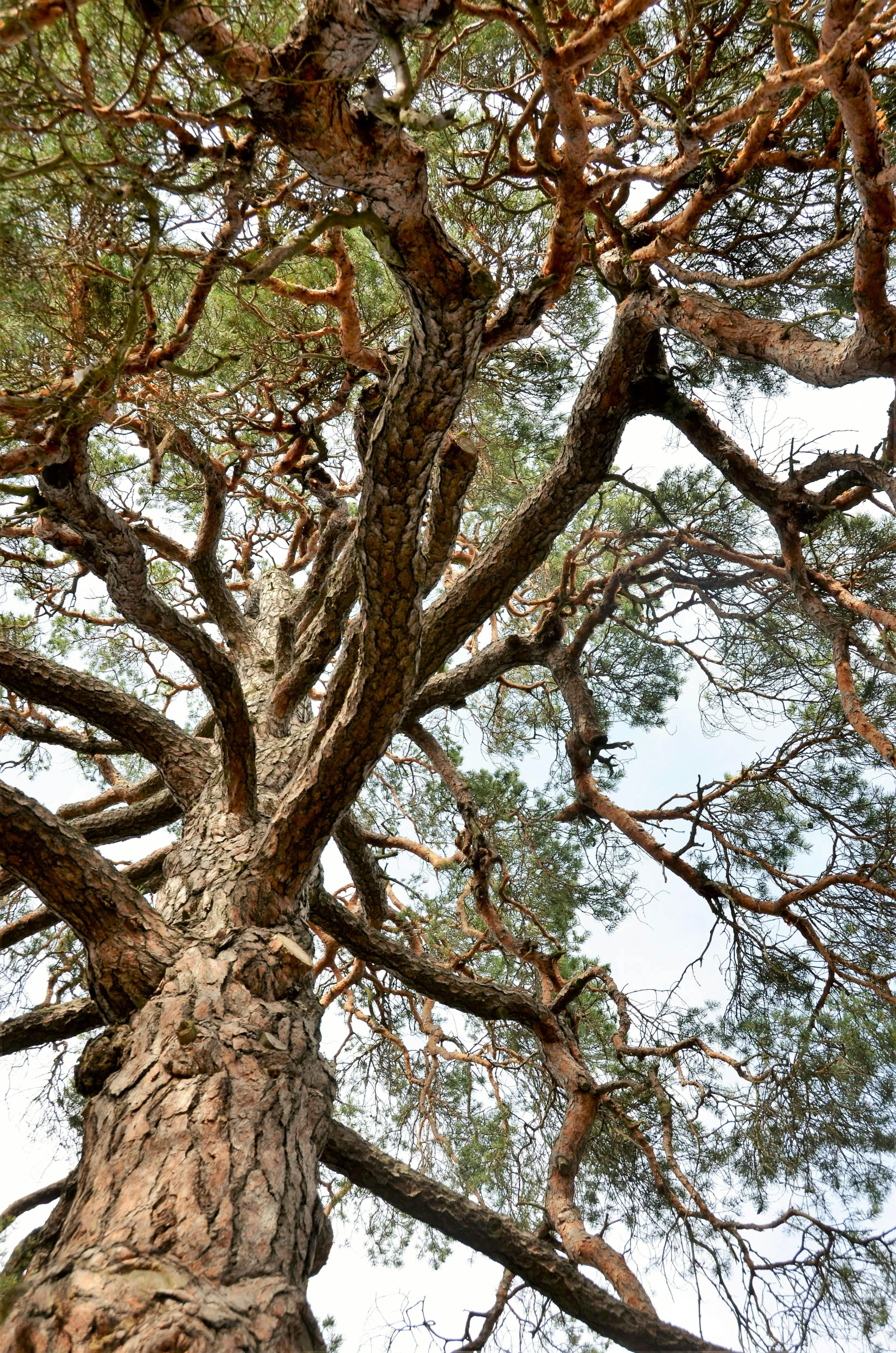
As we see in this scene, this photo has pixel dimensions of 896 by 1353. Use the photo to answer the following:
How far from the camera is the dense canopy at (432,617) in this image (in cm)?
161

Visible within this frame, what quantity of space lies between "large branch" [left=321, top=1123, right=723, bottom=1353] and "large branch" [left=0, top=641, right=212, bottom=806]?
1.39 m

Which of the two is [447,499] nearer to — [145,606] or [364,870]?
[145,606]

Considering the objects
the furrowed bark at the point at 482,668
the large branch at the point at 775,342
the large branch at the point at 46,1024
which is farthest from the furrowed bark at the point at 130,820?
the large branch at the point at 775,342

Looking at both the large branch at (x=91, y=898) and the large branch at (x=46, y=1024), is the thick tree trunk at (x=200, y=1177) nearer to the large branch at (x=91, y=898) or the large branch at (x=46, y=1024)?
the large branch at (x=91, y=898)

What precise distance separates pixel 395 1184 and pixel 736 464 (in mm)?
2786

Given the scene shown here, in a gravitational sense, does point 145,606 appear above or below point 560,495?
below

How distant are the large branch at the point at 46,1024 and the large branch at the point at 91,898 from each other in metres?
0.56

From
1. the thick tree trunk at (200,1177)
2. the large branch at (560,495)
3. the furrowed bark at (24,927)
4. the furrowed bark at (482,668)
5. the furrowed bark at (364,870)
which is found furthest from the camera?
the furrowed bark at (482,668)

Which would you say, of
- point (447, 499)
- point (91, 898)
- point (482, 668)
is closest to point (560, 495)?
point (447, 499)

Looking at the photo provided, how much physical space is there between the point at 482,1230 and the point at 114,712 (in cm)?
216

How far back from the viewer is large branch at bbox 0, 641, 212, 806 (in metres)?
2.79

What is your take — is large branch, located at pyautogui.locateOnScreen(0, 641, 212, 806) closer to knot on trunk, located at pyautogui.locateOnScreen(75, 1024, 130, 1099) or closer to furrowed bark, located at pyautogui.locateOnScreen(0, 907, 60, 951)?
furrowed bark, located at pyautogui.locateOnScreen(0, 907, 60, 951)

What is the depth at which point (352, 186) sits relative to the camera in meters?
1.60

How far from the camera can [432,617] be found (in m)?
3.25
